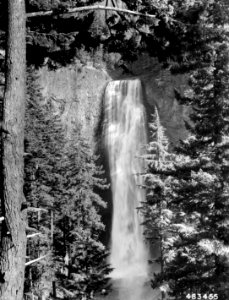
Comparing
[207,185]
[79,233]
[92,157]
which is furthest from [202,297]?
[92,157]

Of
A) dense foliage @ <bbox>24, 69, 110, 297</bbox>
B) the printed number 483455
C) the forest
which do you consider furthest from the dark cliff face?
the printed number 483455

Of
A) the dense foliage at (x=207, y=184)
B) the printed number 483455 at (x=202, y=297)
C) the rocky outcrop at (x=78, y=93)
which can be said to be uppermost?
the rocky outcrop at (x=78, y=93)

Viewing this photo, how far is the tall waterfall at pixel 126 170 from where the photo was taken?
127 ft

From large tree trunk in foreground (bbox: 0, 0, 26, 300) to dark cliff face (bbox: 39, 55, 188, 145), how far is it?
43.0 meters

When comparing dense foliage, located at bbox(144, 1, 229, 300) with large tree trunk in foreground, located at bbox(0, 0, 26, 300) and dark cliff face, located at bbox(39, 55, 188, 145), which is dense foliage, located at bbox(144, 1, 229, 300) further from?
dark cliff face, located at bbox(39, 55, 188, 145)

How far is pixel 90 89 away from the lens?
53.4 meters

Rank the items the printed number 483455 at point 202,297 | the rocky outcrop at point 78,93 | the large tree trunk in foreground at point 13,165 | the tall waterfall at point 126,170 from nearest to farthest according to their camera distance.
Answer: the large tree trunk in foreground at point 13,165
the printed number 483455 at point 202,297
the tall waterfall at point 126,170
the rocky outcrop at point 78,93

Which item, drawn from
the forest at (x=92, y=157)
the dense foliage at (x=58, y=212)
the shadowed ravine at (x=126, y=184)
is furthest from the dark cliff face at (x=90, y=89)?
the forest at (x=92, y=157)

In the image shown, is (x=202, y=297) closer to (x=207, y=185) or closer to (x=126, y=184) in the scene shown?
(x=207, y=185)

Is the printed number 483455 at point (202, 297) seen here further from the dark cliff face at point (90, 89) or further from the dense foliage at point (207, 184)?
the dark cliff face at point (90, 89)

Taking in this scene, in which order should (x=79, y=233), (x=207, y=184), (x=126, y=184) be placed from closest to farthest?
(x=207, y=184)
(x=79, y=233)
(x=126, y=184)

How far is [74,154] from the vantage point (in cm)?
2378

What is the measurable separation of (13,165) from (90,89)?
4953cm

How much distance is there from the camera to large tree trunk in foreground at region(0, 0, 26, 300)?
15.0ft
